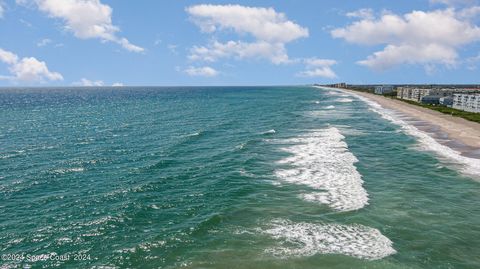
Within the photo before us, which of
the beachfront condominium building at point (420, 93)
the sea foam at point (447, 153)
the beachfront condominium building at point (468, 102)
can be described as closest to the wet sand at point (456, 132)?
the sea foam at point (447, 153)

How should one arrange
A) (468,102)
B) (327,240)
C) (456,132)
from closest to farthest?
1. (327,240)
2. (456,132)
3. (468,102)

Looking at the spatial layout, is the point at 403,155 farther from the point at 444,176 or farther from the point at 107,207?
the point at 107,207

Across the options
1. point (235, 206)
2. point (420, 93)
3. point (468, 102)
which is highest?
point (468, 102)

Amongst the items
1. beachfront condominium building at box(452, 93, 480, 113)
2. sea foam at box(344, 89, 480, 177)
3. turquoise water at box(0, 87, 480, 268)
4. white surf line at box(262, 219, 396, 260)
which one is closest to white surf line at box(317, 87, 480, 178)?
sea foam at box(344, 89, 480, 177)

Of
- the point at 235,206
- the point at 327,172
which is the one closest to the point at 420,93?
the point at 327,172

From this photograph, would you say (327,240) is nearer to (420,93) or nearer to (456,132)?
(456,132)

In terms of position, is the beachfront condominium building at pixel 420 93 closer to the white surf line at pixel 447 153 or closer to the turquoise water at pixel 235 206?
the white surf line at pixel 447 153

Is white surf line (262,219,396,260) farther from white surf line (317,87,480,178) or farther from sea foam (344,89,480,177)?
sea foam (344,89,480,177)

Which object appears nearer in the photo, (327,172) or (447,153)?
(327,172)
